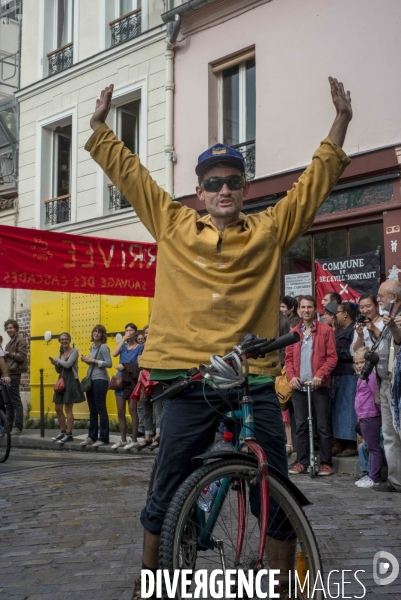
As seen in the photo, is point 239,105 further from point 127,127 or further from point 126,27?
point 126,27

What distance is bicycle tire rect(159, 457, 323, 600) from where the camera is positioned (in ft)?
9.40

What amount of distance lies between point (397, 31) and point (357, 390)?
21.0ft

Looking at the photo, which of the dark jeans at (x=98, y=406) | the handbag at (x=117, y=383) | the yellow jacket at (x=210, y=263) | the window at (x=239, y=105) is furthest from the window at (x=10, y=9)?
the yellow jacket at (x=210, y=263)

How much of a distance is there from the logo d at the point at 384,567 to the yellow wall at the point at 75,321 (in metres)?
11.5

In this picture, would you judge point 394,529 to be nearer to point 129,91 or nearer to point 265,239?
point 265,239

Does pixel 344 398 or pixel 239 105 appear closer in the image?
pixel 344 398

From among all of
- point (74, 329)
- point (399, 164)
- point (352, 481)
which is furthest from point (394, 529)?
point (74, 329)

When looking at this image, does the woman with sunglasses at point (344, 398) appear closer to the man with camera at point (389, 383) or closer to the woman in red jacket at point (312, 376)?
the woman in red jacket at point (312, 376)

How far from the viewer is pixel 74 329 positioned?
18.0m

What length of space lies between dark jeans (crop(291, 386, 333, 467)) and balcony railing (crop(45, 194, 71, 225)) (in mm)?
10784

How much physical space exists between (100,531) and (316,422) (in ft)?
13.3

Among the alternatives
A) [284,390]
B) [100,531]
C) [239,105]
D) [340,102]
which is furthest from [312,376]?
[239,105]

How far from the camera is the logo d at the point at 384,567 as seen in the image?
4.36 meters

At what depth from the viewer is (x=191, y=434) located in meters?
3.38
